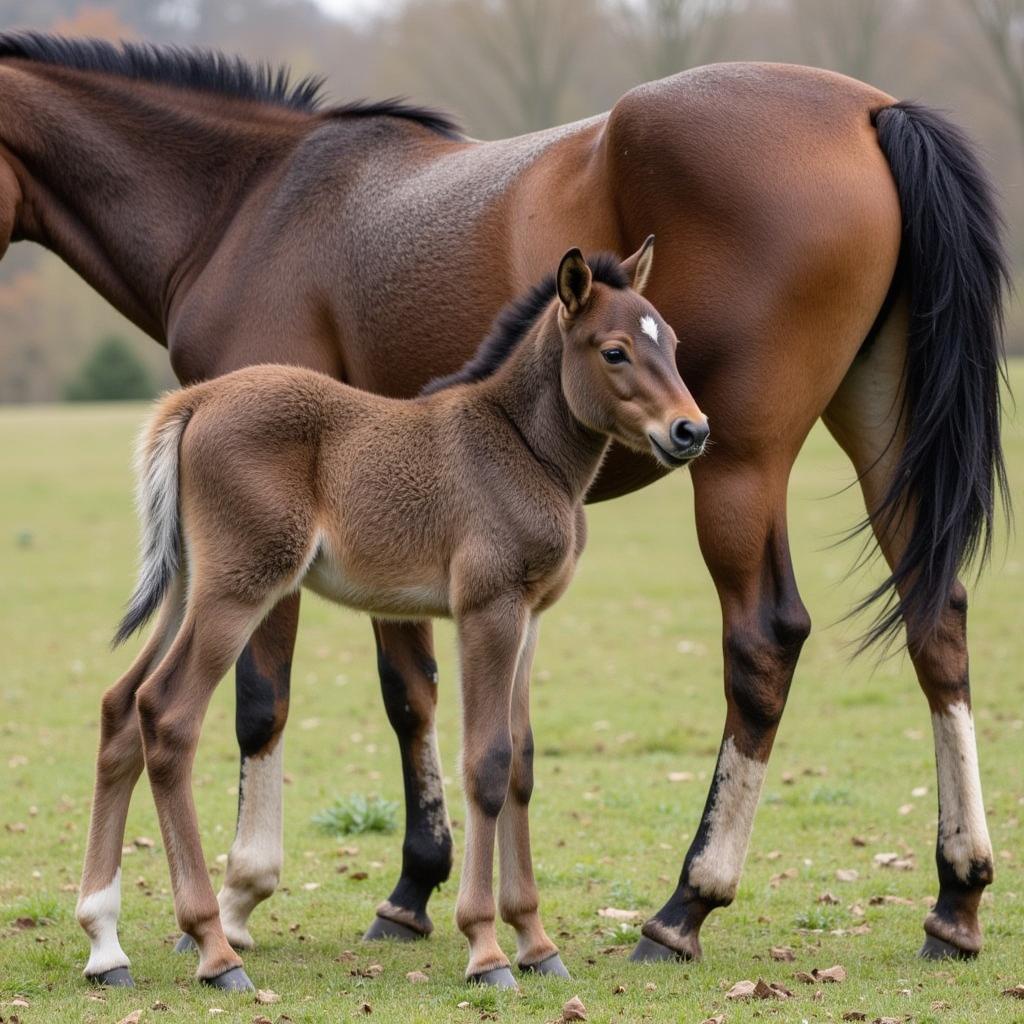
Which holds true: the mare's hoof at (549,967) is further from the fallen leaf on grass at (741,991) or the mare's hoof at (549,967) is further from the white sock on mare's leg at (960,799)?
the white sock on mare's leg at (960,799)

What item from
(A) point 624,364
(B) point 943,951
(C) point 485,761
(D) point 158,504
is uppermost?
(A) point 624,364

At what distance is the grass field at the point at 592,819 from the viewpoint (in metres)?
4.63

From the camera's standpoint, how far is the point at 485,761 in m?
4.61

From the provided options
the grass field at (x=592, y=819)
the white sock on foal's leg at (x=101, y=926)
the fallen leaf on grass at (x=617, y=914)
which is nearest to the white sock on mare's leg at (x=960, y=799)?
the grass field at (x=592, y=819)

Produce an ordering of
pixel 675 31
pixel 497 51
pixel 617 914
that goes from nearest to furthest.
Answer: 1. pixel 617 914
2. pixel 675 31
3. pixel 497 51

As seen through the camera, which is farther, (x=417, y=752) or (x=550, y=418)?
(x=417, y=752)

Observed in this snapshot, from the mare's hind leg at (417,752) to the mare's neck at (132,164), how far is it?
71.9 inches

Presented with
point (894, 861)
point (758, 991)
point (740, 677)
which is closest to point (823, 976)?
point (758, 991)

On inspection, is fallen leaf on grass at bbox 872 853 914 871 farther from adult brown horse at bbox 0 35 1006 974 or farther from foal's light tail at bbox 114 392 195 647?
foal's light tail at bbox 114 392 195 647

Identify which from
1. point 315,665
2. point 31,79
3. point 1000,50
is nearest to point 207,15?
point 1000,50

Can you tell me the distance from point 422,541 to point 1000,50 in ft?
123

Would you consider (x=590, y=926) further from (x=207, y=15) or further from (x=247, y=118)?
(x=207, y=15)

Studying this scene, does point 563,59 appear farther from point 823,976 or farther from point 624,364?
point 823,976

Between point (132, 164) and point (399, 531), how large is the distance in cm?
253
